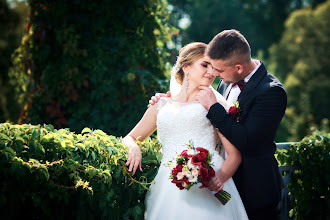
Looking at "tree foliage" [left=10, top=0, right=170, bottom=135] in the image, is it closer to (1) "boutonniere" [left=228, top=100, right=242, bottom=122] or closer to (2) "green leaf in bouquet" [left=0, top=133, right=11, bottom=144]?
(1) "boutonniere" [left=228, top=100, right=242, bottom=122]

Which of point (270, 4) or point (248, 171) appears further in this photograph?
point (270, 4)

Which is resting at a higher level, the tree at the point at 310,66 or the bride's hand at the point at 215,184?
the tree at the point at 310,66

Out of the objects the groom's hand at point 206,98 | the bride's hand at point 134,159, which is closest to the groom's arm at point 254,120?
the groom's hand at point 206,98

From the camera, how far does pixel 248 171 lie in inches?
149

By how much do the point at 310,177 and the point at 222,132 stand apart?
6.46 feet

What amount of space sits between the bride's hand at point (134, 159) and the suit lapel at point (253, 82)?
114 cm

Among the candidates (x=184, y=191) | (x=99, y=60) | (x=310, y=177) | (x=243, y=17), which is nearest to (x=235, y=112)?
(x=184, y=191)

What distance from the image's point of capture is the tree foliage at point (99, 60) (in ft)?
20.5

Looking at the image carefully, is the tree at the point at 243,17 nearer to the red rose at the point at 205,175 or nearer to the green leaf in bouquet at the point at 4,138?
the red rose at the point at 205,175

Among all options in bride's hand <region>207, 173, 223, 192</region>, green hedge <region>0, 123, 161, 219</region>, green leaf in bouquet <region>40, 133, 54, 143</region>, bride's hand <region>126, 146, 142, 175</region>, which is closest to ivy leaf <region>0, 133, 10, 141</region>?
green hedge <region>0, 123, 161, 219</region>

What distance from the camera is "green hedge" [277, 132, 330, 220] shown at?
4.95m

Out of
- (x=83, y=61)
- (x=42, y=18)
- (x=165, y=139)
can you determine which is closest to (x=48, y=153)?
(x=165, y=139)

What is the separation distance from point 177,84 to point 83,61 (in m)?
2.44

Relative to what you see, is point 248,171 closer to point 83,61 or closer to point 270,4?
point 83,61
